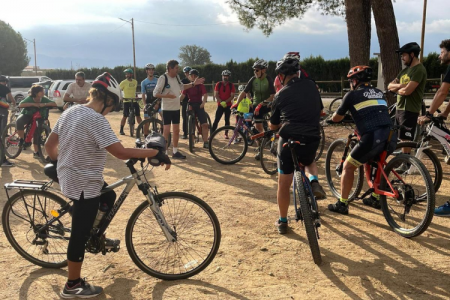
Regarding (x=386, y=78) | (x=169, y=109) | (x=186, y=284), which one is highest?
(x=386, y=78)

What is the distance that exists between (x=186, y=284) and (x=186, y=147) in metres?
6.89

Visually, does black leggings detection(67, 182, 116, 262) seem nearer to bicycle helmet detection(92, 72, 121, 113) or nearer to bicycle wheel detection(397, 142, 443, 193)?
bicycle helmet detection(92, 72, 121, 113)

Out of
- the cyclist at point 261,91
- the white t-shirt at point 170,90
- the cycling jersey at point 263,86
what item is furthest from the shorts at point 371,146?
the white t-shirt at point 170,90

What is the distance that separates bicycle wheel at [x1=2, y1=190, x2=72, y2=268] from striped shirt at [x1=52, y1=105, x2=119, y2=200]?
66 cm

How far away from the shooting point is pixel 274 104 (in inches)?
166

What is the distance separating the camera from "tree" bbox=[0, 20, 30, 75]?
62500 millimetres

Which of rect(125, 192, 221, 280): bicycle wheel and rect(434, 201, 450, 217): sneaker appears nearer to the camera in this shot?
rect(125, 192, 221, 280): bicycle wheel

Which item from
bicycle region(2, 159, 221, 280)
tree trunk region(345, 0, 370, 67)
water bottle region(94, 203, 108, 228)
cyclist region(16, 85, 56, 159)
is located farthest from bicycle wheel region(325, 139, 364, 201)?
cyclist region(16, 85, 56, 159)

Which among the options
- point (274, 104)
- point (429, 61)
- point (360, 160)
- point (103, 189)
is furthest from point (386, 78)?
point (429, 61)

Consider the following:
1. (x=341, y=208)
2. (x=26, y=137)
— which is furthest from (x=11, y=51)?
(x=341, y=208)

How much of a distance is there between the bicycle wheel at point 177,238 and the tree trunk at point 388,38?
798 centimetres

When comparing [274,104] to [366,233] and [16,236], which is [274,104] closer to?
[366,233]

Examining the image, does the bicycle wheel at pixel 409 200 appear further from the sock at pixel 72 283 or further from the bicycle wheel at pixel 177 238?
the sock at pixel 72 283

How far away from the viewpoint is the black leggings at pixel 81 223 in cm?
306
